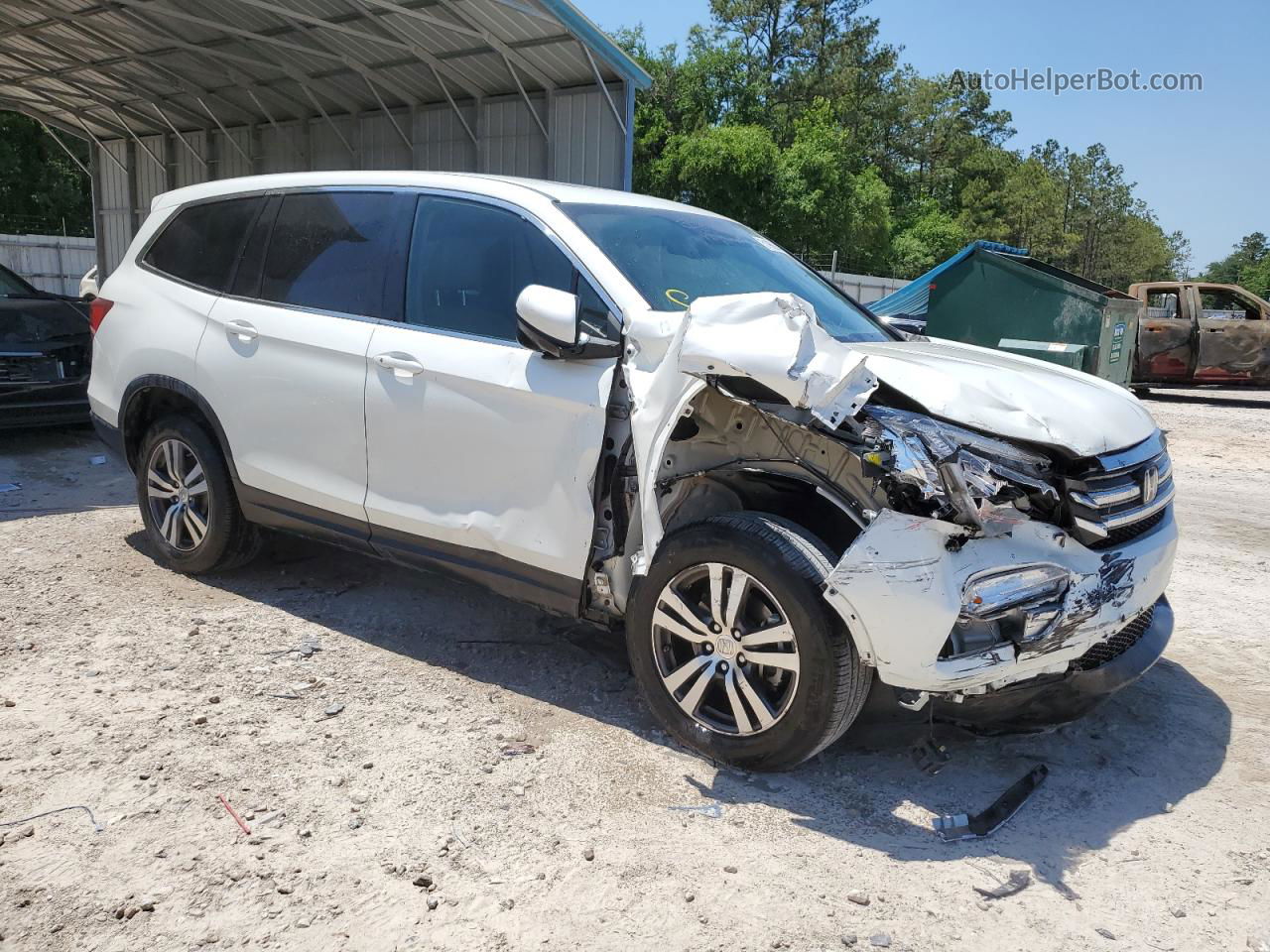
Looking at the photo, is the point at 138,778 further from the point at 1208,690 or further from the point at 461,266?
the point at 1208,690

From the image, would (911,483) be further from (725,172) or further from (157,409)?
(725,172)

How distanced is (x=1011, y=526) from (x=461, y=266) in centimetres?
225

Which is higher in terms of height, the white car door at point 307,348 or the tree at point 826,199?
the tree at point 826,199

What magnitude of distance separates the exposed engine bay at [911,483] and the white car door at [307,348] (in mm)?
1333

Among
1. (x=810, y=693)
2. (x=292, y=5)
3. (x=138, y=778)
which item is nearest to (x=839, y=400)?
(x=810, y=693)

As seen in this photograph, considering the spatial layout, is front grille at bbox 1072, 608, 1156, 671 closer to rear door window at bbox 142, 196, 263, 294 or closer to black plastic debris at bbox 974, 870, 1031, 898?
black plastic debris at bbox 974, 870, 1031, 898

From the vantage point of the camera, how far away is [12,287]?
8.34 m

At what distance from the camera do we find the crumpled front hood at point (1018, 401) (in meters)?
2.94

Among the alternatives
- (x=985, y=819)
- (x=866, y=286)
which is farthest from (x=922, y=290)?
(x=866, y=286)

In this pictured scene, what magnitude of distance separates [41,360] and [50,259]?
1995 cm

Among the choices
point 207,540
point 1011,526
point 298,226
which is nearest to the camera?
point 1011,526

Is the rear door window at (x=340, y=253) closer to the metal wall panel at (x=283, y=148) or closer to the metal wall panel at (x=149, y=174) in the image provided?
the metal wall panel at (x=283, y=148)

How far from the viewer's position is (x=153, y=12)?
1352cm

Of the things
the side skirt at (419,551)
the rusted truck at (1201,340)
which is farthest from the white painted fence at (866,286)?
the side skirt at (419,551)
